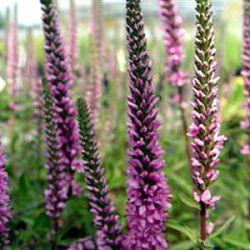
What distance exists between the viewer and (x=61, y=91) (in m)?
3.88

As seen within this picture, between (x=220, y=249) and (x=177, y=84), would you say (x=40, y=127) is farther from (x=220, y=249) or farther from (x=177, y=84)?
(x=220, y=249)

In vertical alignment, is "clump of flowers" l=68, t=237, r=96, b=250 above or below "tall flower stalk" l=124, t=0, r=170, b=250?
below

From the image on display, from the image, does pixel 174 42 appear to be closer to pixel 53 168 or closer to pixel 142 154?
pixel 53 168

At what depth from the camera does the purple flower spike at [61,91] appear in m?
3.85

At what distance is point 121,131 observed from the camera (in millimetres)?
7199

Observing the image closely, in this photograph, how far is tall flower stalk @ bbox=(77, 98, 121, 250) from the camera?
3.18m

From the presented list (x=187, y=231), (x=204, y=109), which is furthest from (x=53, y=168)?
(x=204, y=109)

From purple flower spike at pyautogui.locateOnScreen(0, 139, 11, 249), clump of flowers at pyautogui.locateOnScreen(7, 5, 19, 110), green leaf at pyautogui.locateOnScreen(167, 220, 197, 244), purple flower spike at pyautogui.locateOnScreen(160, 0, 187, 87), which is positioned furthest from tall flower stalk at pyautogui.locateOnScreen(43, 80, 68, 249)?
clump of flowers at pyautogui.locateOnScreen(7, 5, 19, 110)

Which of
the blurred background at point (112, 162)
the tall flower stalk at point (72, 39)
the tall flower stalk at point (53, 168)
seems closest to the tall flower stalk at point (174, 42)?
the blurred background at point (112, 162)

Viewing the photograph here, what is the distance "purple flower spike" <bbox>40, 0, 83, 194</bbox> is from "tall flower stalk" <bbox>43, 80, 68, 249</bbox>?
40 mm

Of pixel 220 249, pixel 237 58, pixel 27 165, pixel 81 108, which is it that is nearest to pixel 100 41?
pixel 27 165

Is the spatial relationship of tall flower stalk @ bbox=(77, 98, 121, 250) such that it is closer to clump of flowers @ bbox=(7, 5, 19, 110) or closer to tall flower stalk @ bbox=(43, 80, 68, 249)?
tall flower stalk @ bbox=(43, 80, 68, 249)

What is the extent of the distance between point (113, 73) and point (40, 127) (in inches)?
61.0

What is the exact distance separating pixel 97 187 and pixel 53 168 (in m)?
0.62
